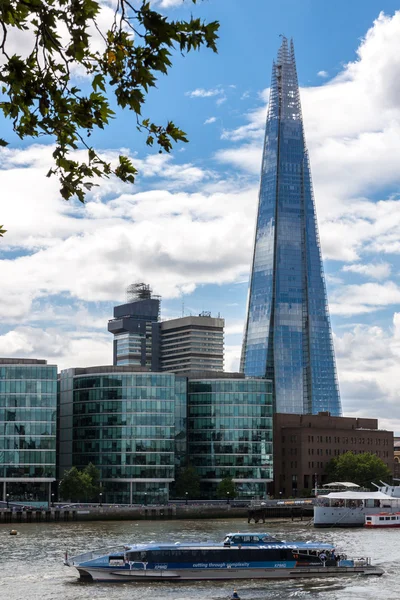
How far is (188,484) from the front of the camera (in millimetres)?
193000

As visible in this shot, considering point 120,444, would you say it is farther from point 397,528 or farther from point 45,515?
point 397,528

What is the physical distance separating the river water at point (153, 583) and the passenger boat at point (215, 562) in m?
1.56

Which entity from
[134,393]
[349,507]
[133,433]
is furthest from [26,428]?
[349,507]

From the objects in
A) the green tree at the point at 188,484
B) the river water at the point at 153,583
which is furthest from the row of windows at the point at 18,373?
the river water at the point at 153,583

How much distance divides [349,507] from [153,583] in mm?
77614

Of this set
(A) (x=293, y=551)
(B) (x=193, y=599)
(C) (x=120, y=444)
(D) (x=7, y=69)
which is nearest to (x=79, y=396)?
(C) (x=120, y=444)

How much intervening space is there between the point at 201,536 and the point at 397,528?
130ft

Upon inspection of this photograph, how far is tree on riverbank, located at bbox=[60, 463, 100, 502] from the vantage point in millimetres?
175500

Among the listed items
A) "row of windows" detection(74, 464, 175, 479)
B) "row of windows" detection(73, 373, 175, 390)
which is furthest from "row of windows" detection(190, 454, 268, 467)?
"row of windows" detection(73, 373, 175, 390)

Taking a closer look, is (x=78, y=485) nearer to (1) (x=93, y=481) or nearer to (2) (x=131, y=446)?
(1) (x=93, y=481)

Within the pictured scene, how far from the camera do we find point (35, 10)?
14.4 meters

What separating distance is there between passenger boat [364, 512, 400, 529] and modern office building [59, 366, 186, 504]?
51.3 metres

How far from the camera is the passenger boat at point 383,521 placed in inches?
5748

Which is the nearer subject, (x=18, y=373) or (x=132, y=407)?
(x=18, y=373)
